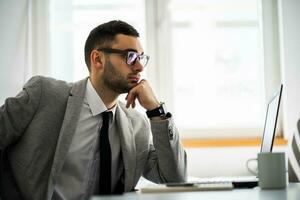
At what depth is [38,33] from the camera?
3363 millimetres

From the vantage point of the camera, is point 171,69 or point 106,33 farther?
point 171,69

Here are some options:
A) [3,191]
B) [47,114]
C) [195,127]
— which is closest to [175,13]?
[195,127]

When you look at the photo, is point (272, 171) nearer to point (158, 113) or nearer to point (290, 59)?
point (158, 113)

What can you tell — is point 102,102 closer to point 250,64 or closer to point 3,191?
point 3,191

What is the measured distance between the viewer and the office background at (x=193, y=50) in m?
3.36

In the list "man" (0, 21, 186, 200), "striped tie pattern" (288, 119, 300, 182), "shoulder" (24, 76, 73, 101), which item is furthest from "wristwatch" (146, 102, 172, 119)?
"striped tie pattern" (288, 119, 300, 182)

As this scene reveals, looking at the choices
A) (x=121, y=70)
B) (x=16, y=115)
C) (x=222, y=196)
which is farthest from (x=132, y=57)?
(x=222, y=196)

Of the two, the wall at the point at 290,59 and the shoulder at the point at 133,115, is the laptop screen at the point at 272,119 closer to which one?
the shoulder at the point at 133,115

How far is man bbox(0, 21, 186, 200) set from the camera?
→ 185cm

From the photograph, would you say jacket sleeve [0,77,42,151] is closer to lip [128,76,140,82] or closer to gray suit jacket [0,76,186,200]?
gray suit jacket [0,76,186,200]

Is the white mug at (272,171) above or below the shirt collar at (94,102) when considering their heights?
below

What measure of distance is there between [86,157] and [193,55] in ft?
5.41

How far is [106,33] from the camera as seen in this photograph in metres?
2.26

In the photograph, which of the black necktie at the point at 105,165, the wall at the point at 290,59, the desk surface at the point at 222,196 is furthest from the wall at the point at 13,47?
the desk surface at the point at 222,196
